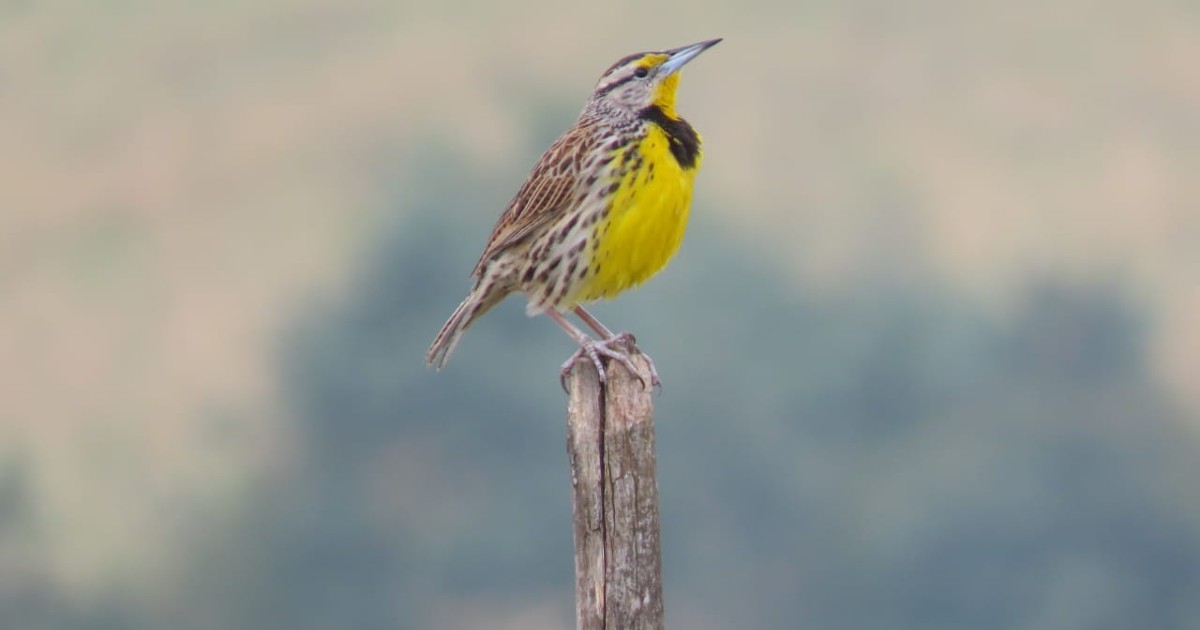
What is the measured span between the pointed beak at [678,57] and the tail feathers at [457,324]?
72 cm

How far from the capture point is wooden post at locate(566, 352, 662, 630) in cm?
338

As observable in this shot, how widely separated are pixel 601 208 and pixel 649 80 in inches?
16.3

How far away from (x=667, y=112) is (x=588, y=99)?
0.83 feet

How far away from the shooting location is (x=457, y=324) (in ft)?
12.9

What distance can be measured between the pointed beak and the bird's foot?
2.54 ft

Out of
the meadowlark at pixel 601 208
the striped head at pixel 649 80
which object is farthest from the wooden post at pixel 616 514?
the striped head at pixel 649 80

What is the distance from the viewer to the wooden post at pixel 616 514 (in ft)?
11.1

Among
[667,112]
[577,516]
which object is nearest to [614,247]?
Result: [667,112]

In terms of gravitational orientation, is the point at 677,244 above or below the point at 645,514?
above

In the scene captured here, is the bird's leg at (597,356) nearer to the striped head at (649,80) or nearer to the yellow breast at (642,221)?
the yellow breast at (642,221)

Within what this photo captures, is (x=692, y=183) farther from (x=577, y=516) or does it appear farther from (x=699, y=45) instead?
(x=577, y=516)

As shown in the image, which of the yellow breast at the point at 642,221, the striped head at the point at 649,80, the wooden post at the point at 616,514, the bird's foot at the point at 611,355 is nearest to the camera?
the wooden post at the point at 616,514

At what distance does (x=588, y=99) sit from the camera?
4090 millimetres

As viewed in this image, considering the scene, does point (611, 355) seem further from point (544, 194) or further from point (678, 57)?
point (678, 57)
